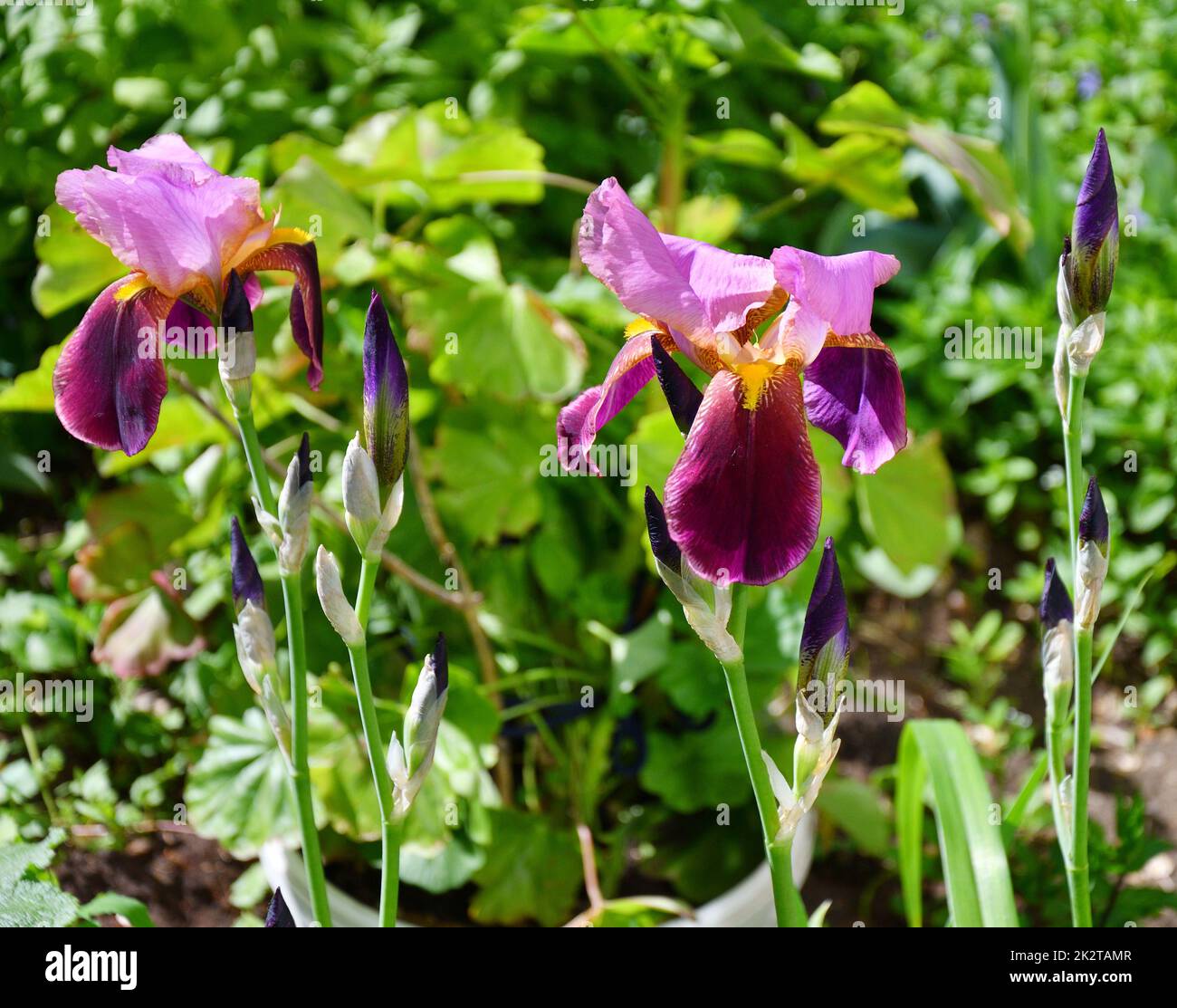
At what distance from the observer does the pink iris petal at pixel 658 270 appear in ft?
1.90

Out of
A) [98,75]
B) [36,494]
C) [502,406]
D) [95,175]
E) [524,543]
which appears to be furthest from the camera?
[36,494]

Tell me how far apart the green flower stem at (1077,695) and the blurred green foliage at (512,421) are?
49cm

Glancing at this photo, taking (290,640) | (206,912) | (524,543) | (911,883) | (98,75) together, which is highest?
(98,75)

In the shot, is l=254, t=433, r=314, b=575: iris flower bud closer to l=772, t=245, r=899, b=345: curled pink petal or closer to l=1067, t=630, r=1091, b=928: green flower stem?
l=772, t=245, r=899, b=345: curled pink petal

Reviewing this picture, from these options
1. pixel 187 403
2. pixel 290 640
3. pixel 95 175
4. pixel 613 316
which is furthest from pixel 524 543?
pixel 95 175

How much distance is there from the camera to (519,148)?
1.42 metres

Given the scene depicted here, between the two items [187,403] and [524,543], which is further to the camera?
[524,543]

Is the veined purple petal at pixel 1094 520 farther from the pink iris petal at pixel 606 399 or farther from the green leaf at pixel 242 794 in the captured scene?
the green leaf at pixel 242 794

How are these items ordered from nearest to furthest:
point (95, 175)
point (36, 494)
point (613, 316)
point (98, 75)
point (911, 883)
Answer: point (95, 175) < point (911, 883) < point (613, 316) < point (98, 75) < point (36, 494)

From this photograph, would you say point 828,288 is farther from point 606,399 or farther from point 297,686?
point 297,686

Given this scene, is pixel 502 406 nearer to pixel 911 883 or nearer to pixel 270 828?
pixel 270 828

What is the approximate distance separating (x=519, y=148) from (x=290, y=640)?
90 cm

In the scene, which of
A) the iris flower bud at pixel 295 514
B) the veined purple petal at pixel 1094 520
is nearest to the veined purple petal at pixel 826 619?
the veined purple petal at pixel 1094 520

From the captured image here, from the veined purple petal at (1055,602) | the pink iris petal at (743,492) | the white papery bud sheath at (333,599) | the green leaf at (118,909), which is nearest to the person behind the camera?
the pink iris petal at (743,492)
